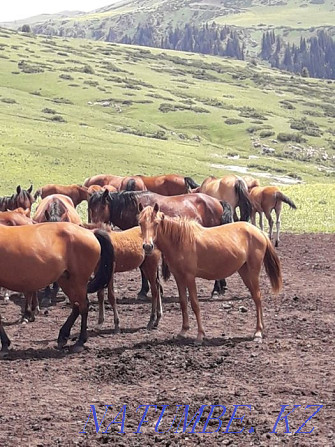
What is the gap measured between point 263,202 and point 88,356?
561 inches

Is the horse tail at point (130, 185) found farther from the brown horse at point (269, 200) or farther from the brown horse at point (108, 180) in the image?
the brown horse at point (269, 200)

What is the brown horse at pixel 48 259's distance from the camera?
1023 centimetres

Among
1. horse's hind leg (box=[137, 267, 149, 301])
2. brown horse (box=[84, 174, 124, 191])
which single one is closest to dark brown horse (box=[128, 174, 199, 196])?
brown horse (box=[84, 174, 124, 191])

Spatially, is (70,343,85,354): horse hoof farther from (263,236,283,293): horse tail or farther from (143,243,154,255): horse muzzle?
(263,236,283,293): horse tail

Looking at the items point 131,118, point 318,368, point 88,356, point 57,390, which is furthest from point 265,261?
point 131,118

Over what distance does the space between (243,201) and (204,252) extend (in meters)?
8.23

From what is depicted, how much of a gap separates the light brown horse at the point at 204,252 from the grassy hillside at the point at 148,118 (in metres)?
14.7

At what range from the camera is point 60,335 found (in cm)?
1091

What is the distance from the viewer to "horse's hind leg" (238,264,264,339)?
37.2 ft

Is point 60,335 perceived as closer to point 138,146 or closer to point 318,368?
point 318,368

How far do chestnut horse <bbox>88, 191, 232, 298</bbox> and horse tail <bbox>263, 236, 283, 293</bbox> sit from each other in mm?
3139

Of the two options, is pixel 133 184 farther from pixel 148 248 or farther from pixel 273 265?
pixel 148 248

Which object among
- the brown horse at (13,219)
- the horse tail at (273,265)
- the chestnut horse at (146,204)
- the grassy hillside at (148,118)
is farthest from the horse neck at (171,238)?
the grassy hillside at (148,118)

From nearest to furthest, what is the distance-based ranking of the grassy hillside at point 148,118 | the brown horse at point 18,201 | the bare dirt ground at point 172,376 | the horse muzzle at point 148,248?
the bare dirt ground at point 172,376 < the horse muzzle at point 148,248 < the brown horse at point 18,201 < the grassy hillside at point 148,118
